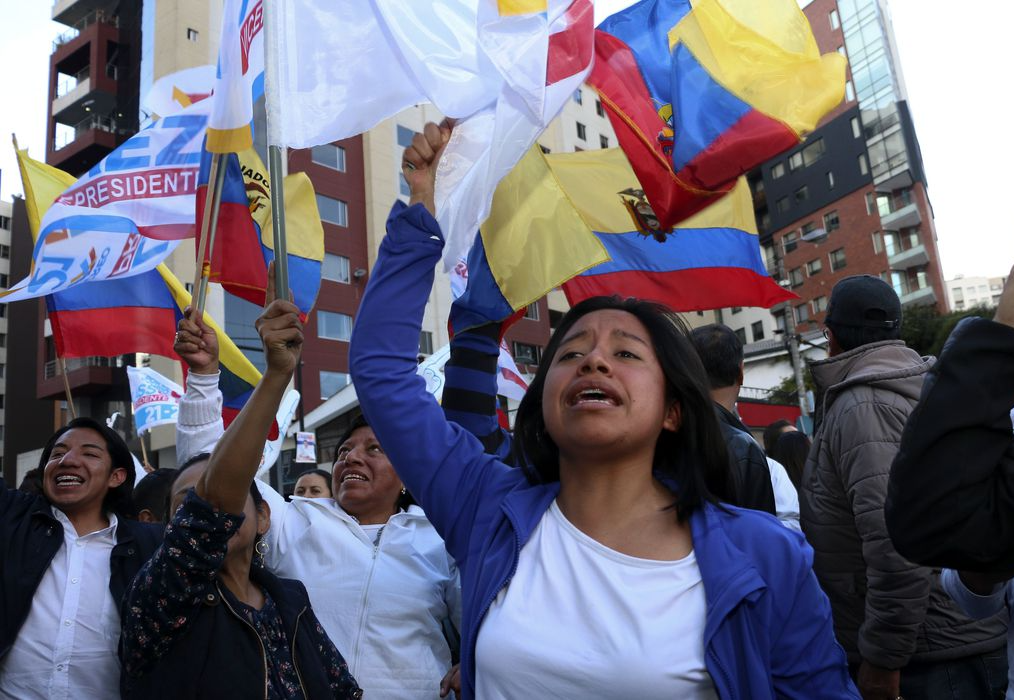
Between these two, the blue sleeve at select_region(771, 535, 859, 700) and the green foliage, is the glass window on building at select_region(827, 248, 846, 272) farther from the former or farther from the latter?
the blue sleeve at select_region(771, 535, 859, 700)

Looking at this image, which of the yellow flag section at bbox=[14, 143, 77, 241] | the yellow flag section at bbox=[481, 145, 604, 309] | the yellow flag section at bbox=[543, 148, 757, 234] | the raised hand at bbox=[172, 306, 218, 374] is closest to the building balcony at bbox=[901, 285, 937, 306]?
the yellow flag section at bbox=[543, 148, 757, 234]

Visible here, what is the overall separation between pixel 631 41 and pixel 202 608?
3.65 m

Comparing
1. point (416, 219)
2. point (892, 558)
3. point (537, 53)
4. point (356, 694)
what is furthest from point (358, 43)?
point (892, 558)

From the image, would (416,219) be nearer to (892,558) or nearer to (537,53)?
(537,53)

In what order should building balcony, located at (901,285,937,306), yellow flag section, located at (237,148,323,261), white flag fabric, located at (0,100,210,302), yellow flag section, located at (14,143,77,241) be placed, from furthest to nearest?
building balcony, located at (901,285,937,306), yellow flag section, located at (14,143,77,241), yellow flag section, located at (237,148,323,261), white flag fabric, located at (0,100,210,302)

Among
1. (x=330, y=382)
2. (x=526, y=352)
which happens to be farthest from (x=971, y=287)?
(x=330, y=382)

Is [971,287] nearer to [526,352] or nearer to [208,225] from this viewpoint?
[526,352]

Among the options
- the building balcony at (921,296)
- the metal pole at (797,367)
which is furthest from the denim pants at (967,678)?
the building balcony at (921,296)

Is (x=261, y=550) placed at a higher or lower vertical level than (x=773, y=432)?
higher

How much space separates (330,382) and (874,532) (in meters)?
28.2

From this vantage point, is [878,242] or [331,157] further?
[878,242]

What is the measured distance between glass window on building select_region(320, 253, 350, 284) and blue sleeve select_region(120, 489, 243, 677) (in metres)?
29.4

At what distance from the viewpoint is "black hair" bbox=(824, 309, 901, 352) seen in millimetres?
3428

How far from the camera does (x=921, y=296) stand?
4975 cm
